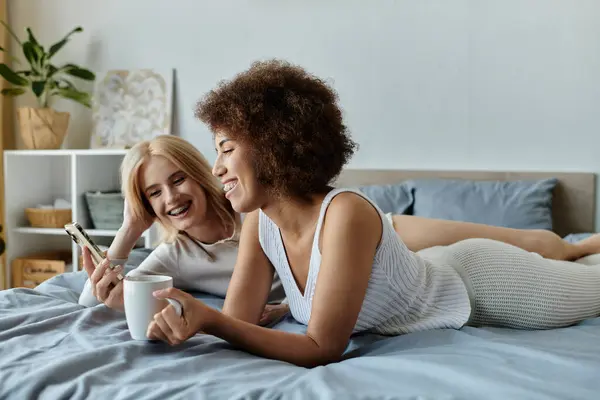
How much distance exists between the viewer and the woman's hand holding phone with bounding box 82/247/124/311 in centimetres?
137

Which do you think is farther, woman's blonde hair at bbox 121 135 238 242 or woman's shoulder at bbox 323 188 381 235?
woman's blonde hair at bbox 121 135 238 242

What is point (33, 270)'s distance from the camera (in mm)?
3443

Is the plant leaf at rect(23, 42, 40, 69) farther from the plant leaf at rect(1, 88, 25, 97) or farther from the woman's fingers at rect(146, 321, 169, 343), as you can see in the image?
the woman's fingers at rect(146, 321, 169, 343)

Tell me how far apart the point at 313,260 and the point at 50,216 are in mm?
2527

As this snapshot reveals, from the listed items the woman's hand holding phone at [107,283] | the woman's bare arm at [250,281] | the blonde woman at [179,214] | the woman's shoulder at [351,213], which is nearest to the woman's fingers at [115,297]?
the woman's hand holding phone at [107,283]

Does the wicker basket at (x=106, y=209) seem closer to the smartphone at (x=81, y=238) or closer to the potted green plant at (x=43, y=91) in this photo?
the potted green plant at (x=43, y=91)

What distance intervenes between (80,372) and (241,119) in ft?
1.69

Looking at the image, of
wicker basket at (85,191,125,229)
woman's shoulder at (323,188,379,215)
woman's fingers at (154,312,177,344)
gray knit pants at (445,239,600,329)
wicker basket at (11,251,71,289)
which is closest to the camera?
woman's fingers at (154,312,177,344)

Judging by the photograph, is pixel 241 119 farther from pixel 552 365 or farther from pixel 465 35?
pixel 465 35

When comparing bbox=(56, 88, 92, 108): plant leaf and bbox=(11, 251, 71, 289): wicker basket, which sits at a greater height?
bbox=(56, 88, 92, 108): plant leaf

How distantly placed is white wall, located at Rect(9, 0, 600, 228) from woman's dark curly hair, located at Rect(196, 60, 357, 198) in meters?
1.72

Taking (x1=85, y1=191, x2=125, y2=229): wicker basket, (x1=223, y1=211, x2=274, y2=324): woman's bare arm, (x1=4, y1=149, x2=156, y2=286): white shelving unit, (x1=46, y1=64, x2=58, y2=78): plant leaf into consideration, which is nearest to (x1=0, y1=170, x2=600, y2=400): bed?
(x1=223, y1=211, x2=274, y2=324): woman's bare arm

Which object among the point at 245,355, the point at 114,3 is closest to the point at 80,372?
the point at 245,355

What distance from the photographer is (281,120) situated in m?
1.19
